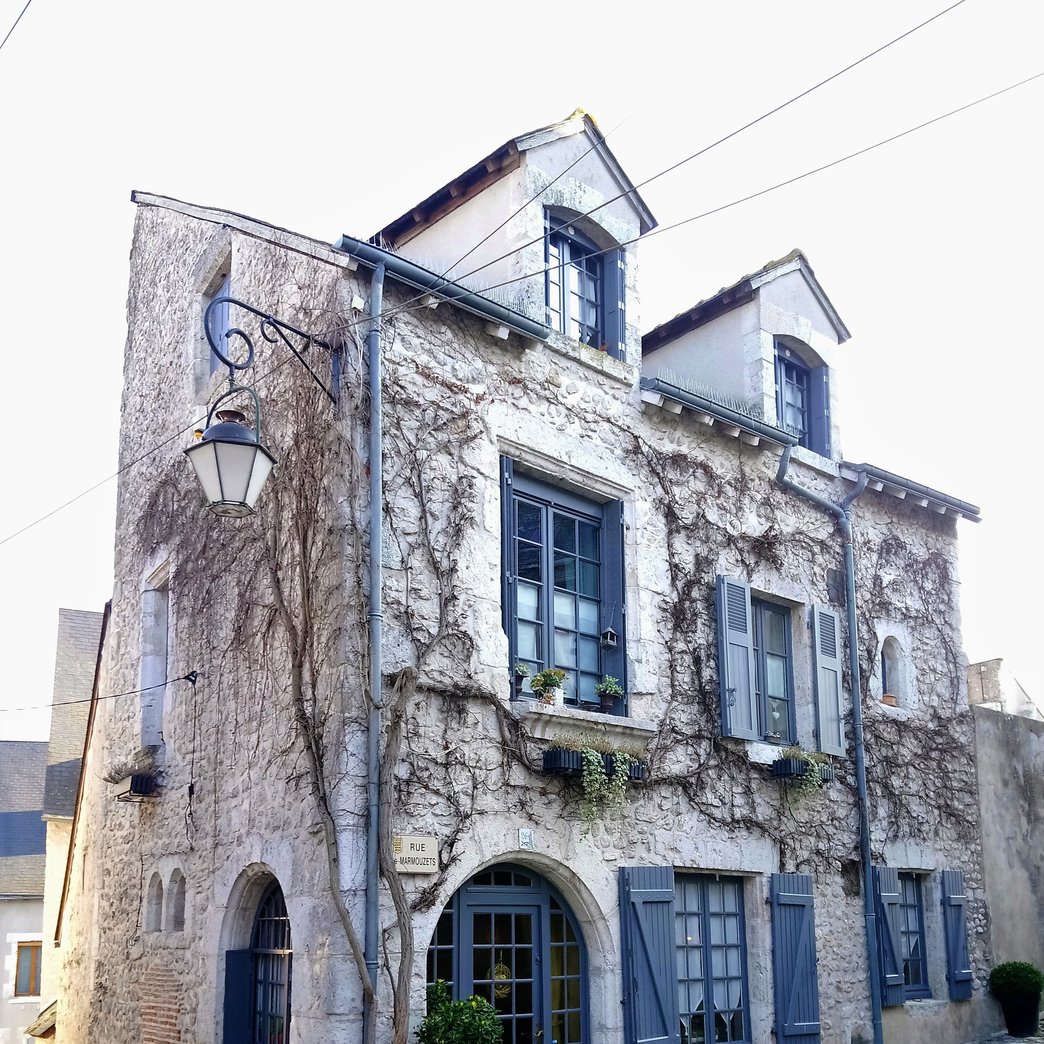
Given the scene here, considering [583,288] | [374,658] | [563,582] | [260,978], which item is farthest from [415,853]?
[583,288]

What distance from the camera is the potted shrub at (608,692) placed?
8898mm

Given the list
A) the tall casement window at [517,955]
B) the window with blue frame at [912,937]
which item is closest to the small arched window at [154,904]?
the tall casement window at [517,955]

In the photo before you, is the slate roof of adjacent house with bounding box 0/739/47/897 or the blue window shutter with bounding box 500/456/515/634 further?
the slate roof of adjacent house with bounding box 0/739/47/897

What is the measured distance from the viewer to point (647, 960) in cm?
855

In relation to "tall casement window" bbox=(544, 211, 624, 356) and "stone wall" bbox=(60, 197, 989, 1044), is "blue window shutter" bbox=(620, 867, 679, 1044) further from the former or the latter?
"tall casement window" bbox=(544, 211, 624, 356)

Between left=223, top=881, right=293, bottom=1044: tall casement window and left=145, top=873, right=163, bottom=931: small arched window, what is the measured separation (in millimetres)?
1414

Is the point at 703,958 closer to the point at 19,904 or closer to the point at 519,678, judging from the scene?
the point at 519,678

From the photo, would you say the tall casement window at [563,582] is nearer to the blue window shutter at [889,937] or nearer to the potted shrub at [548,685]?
the potted shrub at [548,685]

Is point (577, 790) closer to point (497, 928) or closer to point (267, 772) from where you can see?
point (497, 928)

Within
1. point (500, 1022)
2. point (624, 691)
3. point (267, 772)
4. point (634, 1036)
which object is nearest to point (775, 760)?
point (624, 691)

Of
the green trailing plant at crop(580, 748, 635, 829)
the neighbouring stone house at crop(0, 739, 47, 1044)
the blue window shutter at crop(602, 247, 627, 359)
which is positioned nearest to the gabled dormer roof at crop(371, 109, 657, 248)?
the blue window shutter at crop(602, 247, 627, 359)

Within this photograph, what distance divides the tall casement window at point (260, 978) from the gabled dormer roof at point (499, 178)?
4623 millimetres

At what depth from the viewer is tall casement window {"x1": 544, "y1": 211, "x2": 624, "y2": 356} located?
959cm

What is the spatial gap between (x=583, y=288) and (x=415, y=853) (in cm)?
→ 462
